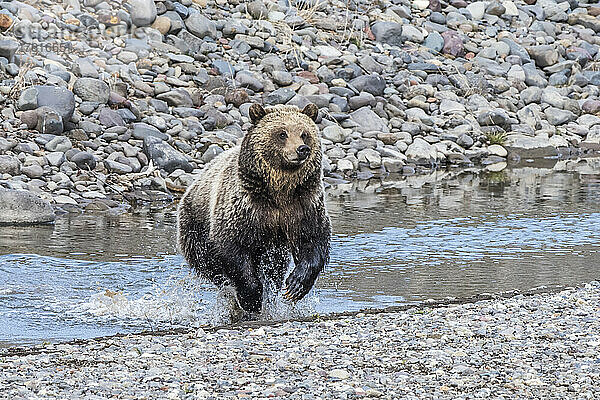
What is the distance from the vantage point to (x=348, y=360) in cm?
497

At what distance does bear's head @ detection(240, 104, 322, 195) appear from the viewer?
6254 millimetres

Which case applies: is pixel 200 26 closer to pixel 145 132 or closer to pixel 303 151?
pixel 145 132

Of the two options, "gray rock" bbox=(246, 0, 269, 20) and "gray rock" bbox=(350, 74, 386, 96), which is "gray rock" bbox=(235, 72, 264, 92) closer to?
"gray rock" bbox=(350, 74, 386, 96)

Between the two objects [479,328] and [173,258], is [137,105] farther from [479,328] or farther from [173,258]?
[479,328]

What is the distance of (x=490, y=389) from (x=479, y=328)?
1166 mm

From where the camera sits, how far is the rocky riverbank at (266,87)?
40.5 ft

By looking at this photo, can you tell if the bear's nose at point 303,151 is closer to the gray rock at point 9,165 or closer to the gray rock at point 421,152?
the gray rock at point 9,165

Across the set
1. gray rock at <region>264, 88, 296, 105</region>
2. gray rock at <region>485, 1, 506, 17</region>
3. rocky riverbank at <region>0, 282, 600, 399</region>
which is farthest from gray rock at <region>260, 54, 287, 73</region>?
rocky riverbank at <region>0, 282, 600, 399</region>

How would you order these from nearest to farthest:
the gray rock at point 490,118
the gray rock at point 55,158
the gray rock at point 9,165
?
the gray rock at point 9,165 → the gray rock at point 55,158 → the gray rock at point 490,118

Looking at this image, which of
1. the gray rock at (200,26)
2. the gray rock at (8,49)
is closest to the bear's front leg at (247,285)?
the gray rock at (8,49)

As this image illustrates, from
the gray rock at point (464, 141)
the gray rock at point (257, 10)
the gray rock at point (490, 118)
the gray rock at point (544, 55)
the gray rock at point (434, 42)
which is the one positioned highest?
the gray rock at point (257, 10)

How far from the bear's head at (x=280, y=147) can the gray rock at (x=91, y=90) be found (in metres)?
7.44

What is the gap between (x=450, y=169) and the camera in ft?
50.1

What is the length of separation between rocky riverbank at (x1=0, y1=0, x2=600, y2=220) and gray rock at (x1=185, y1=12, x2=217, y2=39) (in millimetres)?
27
